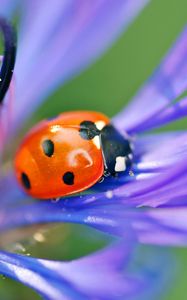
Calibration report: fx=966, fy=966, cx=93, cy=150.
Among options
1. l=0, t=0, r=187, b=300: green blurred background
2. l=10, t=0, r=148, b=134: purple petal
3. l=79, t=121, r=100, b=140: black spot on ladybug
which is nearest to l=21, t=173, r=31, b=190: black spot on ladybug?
l=79, t=121, r=100, b=140: black spot on ladybug

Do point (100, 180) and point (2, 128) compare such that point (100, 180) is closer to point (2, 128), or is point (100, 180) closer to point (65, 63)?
point (2, 128)

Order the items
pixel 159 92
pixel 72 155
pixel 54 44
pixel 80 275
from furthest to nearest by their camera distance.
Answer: pixel 54 44, pixel 159 92, pixel 72 155, pixel 80 275

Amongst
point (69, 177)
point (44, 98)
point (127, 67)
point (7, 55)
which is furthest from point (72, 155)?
point (127, 67)

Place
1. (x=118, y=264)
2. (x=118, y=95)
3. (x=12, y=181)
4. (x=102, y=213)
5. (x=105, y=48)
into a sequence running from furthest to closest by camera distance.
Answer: (x=118, y=95) < (x=105, y=48) < (x=12, y=181) < (x=102, y=213) < (x=118, y=264)

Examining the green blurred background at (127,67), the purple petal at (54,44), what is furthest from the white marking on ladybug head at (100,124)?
the green blurred background at (127,67)

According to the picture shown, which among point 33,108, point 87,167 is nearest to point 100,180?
point 87,167

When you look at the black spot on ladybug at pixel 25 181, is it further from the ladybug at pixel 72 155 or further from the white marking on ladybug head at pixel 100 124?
the white marking on ladybug head at pixel 100 124

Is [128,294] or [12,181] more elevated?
[12,181]

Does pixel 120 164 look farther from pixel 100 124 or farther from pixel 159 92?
pixel 159 92
